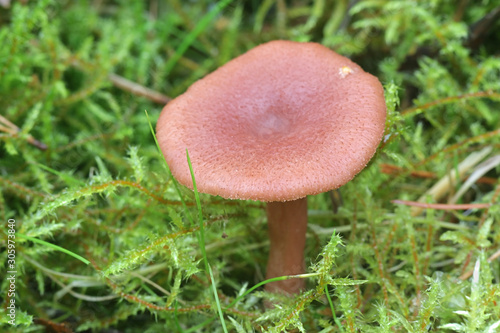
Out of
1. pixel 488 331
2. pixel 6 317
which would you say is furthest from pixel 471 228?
pixel 6 317

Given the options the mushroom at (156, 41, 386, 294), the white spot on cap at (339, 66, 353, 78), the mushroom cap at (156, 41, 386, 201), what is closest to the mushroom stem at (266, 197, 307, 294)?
the mushroom at (156, 41, 386, 294)

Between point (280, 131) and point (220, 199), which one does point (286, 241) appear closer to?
point (220, 199)

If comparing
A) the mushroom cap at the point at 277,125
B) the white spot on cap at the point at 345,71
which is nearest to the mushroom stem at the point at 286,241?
the mushroom cap at the point at 277,125

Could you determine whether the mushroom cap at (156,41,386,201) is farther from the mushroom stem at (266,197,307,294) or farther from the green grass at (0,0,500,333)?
the mushroom stem at (266,197,307,294)

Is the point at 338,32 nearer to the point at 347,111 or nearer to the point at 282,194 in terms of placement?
the point at 347,111

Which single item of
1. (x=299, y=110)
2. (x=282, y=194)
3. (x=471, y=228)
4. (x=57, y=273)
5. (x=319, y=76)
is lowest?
(x=57, y=273)
